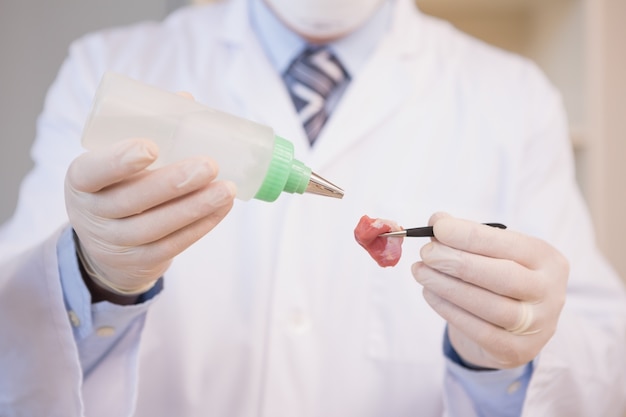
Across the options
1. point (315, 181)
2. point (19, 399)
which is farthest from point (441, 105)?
point (19, 399)

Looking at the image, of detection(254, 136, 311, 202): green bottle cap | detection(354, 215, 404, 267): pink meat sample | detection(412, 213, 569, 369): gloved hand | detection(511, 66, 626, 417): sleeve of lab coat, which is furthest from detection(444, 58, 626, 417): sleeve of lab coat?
detection(254, 136, 311, 202): green bottle cap

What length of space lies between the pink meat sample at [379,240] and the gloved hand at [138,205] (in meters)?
0.13

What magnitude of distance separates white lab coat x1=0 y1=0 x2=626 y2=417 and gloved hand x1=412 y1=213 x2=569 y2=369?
0.36ft

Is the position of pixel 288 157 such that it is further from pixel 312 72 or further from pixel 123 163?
pixel 312 72

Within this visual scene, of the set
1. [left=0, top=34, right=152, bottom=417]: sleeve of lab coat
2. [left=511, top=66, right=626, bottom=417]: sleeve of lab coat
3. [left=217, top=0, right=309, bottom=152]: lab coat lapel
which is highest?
[left=217, top=0, right=309, bottom=152]: lab coat lapel

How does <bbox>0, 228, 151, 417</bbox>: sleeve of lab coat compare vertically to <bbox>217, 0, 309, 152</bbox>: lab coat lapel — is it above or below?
below

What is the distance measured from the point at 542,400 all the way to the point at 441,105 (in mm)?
423

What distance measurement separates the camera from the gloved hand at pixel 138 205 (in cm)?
44

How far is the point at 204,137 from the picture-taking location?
46 cm

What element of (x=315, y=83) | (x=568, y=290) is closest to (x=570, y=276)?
(x=568, y=290)

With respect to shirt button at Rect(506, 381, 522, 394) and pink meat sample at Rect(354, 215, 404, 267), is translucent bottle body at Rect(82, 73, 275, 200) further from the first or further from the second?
Answer: shirt button at Rect(506, 381, 522, 394)

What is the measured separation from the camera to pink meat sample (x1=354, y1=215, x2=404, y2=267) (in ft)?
1.73

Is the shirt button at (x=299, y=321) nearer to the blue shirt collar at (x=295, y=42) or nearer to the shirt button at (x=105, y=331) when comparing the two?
the shirt button at (x=105, y=331)

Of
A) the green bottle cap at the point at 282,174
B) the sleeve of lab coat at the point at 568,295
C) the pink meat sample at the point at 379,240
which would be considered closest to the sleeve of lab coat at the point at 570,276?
the sleeve of lab coat at the point at 568,295
